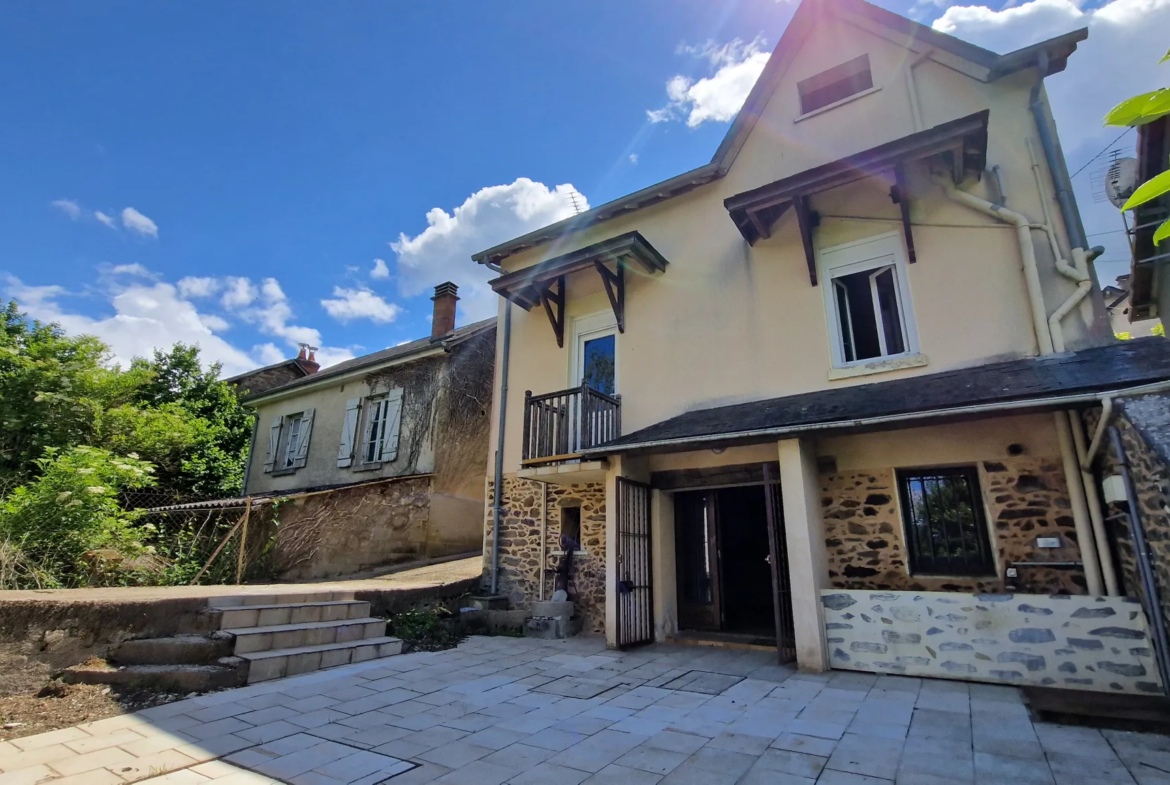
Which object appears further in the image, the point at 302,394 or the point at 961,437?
the point at 302,394

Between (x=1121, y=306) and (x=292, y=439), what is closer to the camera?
(x=1121, y=306)

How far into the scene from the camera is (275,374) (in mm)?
19109

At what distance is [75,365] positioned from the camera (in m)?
13.5

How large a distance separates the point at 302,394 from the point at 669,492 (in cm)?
1138

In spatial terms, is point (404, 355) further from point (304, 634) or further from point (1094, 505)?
point (1094, 505)

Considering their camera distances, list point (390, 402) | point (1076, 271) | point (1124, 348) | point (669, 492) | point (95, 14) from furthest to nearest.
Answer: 1. point (390, 402)
2. point (669, 492)
3. point (95, 14)
4. point (1076, 271)
5. point (1124, 348)

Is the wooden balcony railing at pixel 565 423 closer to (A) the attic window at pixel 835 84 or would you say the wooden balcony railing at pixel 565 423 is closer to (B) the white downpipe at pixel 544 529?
(B) the white downpipe at pixel 544 529

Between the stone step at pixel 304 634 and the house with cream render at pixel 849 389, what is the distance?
256cm

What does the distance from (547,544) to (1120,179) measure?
9452 mm

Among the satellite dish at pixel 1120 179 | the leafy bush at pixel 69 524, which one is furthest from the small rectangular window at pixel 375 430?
the satellite dish at pixel 1120 179

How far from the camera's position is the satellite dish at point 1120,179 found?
7137mm

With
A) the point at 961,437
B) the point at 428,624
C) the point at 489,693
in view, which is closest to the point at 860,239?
the point at 961,437

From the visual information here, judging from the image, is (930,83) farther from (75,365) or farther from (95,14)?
(75,365)

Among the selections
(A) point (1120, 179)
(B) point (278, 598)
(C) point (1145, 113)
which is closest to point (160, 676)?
(B) point (278, 598)
